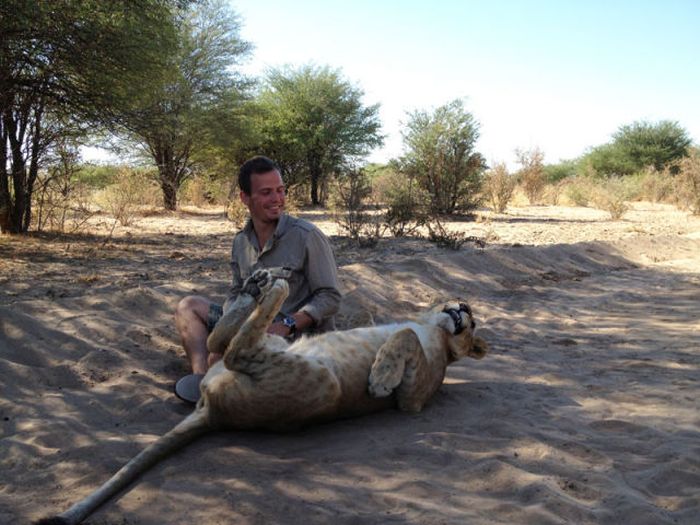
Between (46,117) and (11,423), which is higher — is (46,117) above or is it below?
above

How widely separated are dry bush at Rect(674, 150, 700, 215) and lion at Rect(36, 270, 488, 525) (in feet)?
53.4

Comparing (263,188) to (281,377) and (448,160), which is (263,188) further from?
(448,160)

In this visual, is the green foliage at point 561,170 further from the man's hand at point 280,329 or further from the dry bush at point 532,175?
the man's hand at point 280,329

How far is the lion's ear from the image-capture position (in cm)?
389

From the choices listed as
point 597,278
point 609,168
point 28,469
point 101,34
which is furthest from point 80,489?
point 609,168

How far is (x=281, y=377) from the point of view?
2.69 m

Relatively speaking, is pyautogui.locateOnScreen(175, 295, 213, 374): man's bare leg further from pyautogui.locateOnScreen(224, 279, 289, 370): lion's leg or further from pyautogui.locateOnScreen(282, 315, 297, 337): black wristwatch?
pyautogui.locateOnScreen(224, 279, 289, 370): lion's leg

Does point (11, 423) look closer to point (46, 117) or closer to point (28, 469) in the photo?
point (28, 469)

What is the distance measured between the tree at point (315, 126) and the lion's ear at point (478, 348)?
1872cm

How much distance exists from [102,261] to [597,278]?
6.27 metres

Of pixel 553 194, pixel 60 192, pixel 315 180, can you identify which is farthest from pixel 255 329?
pixel 553 194

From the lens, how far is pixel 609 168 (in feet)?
104

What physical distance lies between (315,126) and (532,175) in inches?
326

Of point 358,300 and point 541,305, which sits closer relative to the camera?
point 358,300
